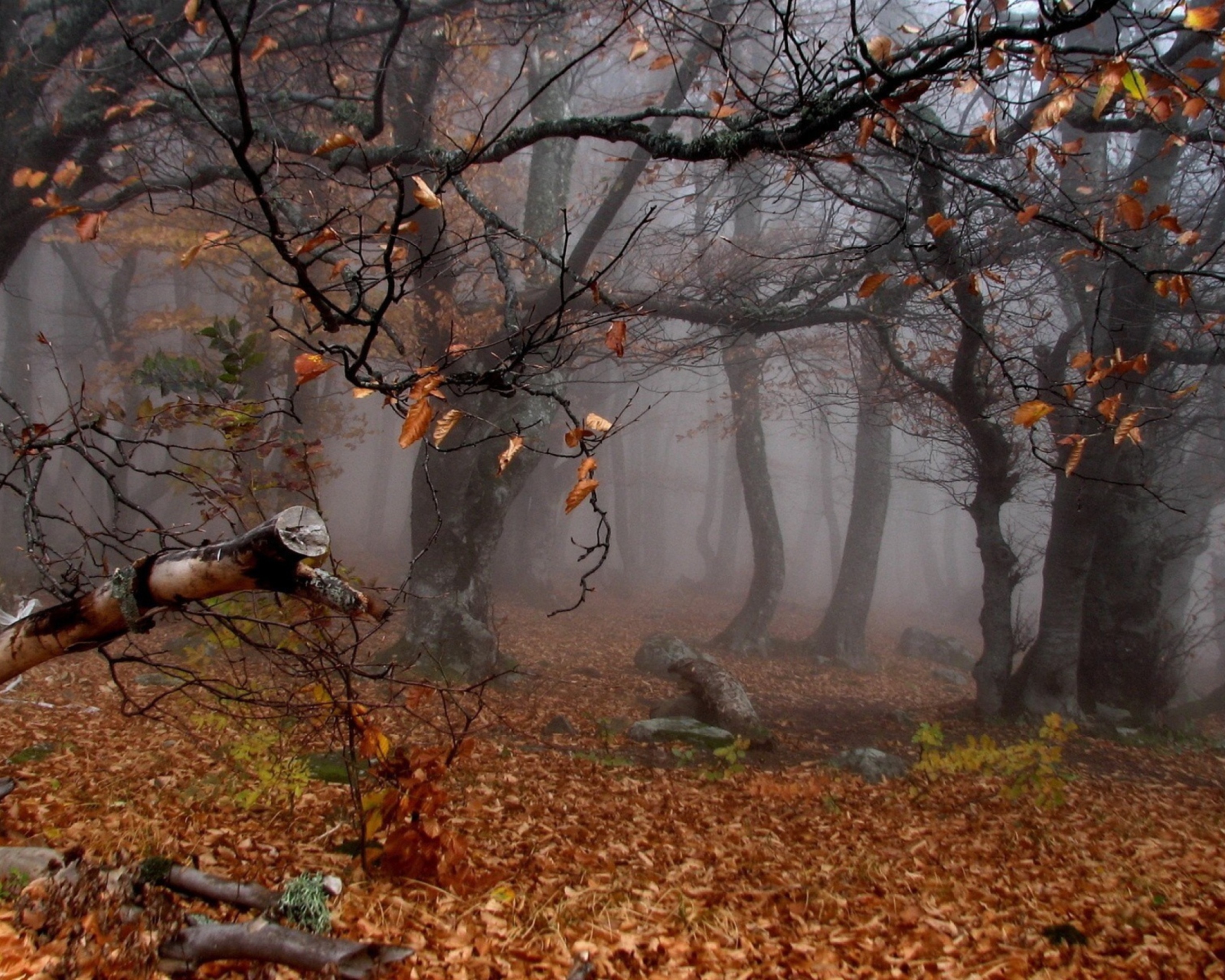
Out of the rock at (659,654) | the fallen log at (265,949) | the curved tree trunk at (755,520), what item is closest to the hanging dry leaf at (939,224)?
the fallen log at (265,949)

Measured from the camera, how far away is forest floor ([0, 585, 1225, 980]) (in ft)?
9.16

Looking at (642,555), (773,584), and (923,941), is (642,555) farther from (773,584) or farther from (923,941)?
(923,941)

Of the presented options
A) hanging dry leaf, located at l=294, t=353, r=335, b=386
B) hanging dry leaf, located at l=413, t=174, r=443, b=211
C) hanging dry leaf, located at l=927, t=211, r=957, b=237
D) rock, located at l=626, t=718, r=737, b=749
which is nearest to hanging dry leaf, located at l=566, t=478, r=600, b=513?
hanging dry leaf, located at l=294, t=353, r=335, b=386

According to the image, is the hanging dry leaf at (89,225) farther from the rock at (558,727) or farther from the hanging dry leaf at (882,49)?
the rock at (558,727)

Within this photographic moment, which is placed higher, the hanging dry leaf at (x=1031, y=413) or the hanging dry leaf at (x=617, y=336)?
the hanging dry leaf at (x=617, y=336)

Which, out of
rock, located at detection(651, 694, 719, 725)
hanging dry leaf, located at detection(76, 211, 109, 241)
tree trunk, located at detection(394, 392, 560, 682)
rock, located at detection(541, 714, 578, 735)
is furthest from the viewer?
tree trunk, located at detection(394, 392, 560, 682)

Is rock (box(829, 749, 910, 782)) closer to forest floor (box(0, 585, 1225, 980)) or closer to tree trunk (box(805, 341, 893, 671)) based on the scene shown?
forest floor (box(0, 585, 1225, 980))

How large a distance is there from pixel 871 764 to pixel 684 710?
2.36 metres

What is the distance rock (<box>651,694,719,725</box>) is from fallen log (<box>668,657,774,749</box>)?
4 centimetres

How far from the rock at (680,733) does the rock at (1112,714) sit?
14.2 feet

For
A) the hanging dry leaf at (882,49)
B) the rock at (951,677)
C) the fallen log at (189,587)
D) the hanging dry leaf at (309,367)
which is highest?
the hanging dry leaf at (882,49)

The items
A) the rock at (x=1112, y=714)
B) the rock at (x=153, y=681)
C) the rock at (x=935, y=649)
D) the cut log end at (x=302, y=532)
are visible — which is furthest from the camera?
the rock at (x=935, y=649)

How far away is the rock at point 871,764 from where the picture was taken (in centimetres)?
548

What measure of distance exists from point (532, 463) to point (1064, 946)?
22.0ft
